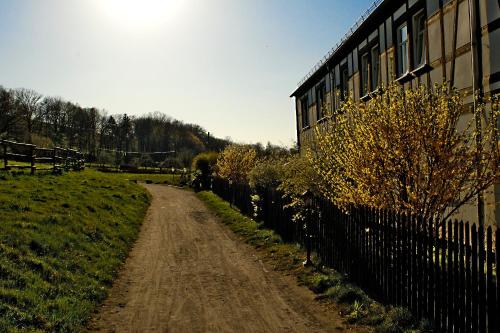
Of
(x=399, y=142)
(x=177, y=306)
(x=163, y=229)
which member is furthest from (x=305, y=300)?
(x=163, y=229)

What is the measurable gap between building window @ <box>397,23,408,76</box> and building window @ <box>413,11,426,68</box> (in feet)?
1.82

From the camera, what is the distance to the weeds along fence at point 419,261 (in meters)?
5.02

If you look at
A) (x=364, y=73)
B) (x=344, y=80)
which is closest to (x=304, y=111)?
(x=344, y=80)

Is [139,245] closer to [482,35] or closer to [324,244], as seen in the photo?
[324,244]

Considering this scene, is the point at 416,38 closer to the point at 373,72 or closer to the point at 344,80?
the point at 373,72

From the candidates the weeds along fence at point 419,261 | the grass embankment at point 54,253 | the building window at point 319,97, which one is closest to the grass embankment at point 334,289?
the weeds along fence at point 419,261

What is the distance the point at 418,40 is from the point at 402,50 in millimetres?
1089

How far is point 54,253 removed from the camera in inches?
356

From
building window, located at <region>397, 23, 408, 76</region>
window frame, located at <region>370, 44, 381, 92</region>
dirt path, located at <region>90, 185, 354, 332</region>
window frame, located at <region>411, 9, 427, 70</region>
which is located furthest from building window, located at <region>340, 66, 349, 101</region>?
dirt path, located at <region>90, 185, 354, 332</region>

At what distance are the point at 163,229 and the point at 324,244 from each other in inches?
326

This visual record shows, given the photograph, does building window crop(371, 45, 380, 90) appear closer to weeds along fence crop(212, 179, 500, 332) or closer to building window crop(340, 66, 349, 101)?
building window crop(340, 66, 349, 101)

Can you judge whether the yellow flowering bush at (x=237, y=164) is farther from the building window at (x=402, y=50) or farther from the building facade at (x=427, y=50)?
the building window at (x=402, y=50)

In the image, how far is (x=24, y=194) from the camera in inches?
551

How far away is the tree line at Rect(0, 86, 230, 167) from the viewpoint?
6022cm
